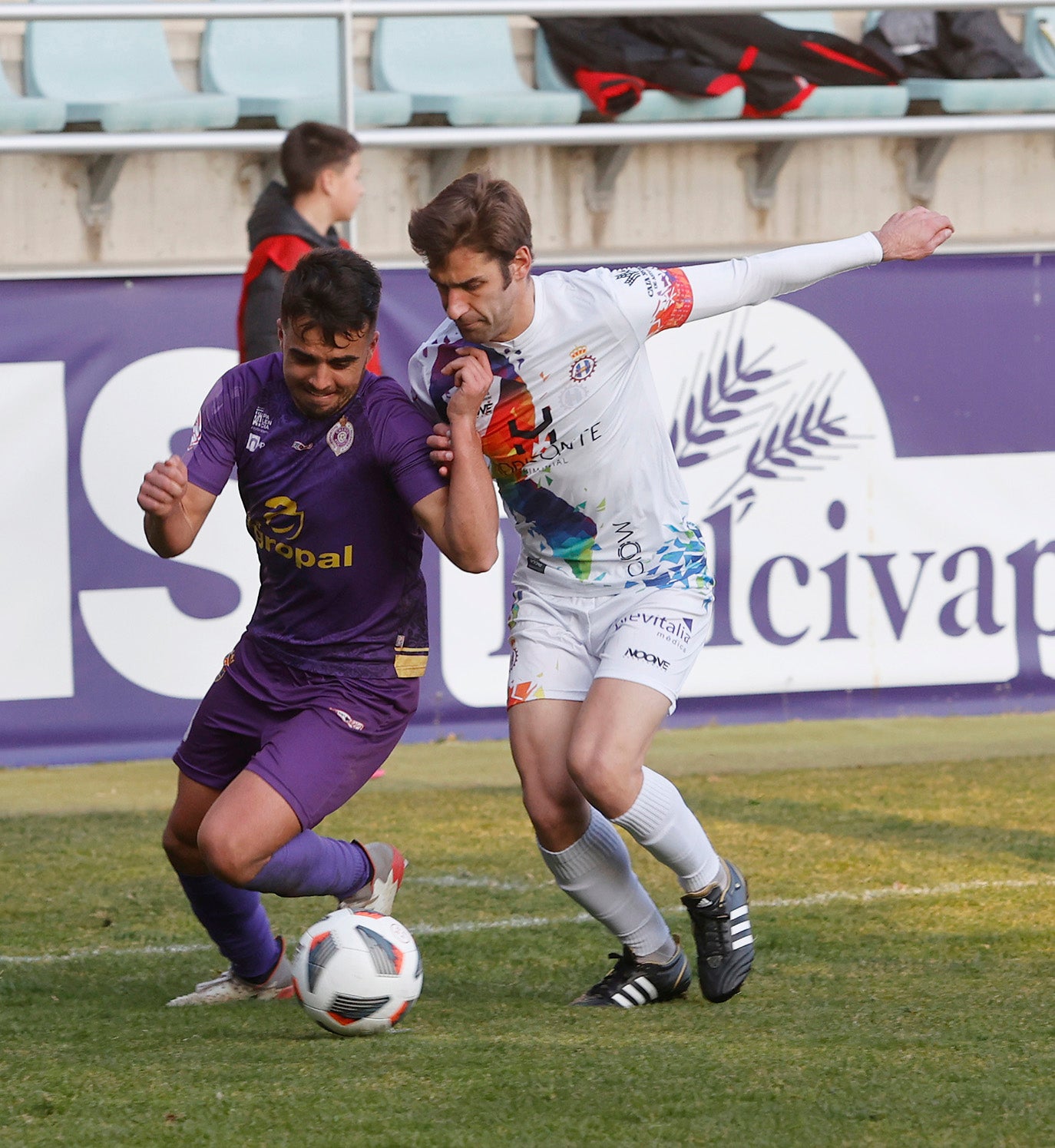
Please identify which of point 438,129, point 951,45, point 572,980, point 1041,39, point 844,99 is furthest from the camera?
point 1041,39

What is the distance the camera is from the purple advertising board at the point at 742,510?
6.88 meters

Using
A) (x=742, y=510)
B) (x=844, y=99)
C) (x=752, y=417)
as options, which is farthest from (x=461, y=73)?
(x=742, y=510)

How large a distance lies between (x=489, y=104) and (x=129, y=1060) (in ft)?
22.6

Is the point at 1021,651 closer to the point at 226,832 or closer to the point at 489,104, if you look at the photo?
the point at 489,104

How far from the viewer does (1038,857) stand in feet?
18.0

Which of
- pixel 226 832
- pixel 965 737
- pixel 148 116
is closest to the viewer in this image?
pixel 226 832

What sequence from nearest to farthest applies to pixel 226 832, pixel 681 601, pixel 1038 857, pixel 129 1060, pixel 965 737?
pixel 129 1060 < pixel 226 832 < pixel 681 601 < pixel 1038 857 < pixel 965 737

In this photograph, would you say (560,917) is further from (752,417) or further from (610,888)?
(752,417)

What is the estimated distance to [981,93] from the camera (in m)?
9.91

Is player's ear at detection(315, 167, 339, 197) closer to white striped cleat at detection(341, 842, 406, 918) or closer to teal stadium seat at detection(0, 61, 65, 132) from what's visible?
white striped cleat at detection(341, 842, 406, 918)

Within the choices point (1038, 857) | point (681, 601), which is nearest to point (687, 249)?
point (1038, 857)

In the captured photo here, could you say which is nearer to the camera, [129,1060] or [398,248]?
[129,1060]

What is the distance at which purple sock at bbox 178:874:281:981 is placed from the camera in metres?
4.06

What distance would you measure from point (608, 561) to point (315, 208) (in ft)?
9.01
